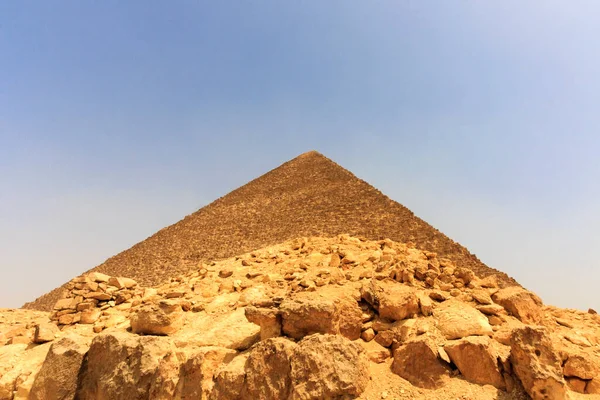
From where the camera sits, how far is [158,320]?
623 cm

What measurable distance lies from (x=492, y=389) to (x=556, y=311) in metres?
3.58

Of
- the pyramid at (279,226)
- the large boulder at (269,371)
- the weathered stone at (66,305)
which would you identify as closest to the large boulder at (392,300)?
the large boulder at (269,371)

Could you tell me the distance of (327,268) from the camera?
729 cm

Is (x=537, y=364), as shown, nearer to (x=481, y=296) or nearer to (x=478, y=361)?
(x=478, y=361)

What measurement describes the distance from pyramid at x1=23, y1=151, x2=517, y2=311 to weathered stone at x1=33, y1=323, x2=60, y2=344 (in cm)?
1809

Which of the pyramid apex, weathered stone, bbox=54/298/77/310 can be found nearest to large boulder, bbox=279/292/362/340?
weathered stone, bbox=54/298/77/310

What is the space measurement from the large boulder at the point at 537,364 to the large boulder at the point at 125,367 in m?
4.10

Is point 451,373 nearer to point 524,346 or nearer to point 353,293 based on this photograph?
point 524,346

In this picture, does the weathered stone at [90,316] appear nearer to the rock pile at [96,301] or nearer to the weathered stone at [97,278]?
the rock pile at [96,301]

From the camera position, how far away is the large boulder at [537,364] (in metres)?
3.95

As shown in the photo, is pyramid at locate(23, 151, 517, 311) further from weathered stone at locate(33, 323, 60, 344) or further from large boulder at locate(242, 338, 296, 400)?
large boulder at locate(242, 338, 296, 400)

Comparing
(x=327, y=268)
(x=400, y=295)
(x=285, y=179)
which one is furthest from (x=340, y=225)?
(x=400, y=295)

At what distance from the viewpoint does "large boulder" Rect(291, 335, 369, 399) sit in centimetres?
413

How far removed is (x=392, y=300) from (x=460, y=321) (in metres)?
0.89
